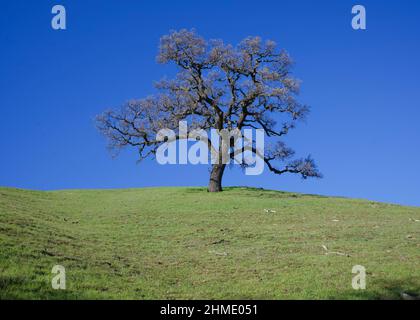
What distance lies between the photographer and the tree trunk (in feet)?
141

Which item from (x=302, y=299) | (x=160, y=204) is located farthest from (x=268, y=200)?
(x=302, y=299)

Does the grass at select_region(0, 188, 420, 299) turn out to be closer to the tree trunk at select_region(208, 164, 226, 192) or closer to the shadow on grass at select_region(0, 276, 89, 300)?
the shadow on grass at select_region(0, 276, 89, 300)

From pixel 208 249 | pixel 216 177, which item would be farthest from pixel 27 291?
pixel 216 177

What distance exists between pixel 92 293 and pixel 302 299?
5.72 m

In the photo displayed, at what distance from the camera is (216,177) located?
43.0 m

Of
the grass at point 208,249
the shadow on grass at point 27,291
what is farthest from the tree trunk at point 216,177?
the shadow on grass at point 27,291

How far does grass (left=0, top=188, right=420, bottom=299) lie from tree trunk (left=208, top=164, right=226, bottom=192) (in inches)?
295

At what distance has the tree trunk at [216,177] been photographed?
42.8 metres

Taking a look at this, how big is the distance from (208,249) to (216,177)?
2188 centimetres

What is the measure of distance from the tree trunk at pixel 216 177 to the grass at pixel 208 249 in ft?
24.6

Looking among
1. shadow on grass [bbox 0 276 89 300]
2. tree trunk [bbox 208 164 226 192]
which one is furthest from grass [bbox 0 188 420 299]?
tree trunk [bbox 208 164 226 192]

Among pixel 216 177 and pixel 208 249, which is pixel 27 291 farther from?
pixel 216 177
